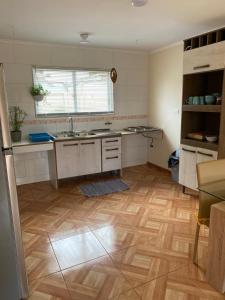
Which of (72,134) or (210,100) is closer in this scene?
(210,100)

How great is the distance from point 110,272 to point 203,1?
103 inches

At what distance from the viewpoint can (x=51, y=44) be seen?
12.5 feet

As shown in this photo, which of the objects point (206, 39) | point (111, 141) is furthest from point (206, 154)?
point (111, 141)

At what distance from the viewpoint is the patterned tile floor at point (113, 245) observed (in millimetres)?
1776

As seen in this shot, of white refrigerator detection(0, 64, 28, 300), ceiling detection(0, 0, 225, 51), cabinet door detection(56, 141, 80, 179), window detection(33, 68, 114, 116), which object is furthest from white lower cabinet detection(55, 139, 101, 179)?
white refrigerator detection(0, 64, 28, 300)

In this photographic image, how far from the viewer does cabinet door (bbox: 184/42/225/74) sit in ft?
8.82

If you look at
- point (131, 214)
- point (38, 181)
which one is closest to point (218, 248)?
point (131, 214)

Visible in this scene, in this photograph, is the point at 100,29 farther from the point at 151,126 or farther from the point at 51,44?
the point at 151,126

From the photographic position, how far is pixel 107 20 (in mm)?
2734

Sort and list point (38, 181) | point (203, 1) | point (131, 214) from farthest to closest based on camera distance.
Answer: point (38, 181) < point (131, 214) < point (203, 1)

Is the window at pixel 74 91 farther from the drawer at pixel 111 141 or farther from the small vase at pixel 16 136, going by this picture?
the drawer at pixel 111 141

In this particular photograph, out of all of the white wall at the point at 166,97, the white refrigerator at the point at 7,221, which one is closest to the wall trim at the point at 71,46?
the white wall at the point at 166,97

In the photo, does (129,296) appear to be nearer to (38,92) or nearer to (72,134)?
(72,134)

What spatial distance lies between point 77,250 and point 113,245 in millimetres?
352
